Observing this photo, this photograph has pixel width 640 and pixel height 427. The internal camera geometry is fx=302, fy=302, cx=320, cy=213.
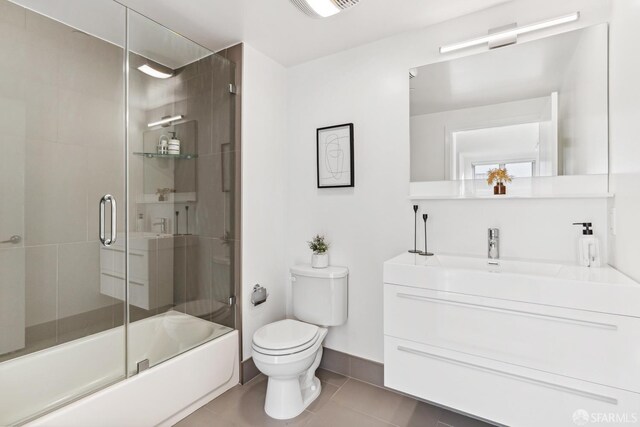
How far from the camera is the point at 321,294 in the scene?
2.13 metres

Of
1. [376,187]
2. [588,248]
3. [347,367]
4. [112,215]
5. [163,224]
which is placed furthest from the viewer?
[347,367]

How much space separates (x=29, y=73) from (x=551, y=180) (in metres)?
2.75

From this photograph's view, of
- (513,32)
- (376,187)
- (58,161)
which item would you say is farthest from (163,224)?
(513,32)

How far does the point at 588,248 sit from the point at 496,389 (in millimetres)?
831

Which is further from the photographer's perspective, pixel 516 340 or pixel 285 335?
pixel 285 335

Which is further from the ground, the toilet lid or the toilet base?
the toilet lid

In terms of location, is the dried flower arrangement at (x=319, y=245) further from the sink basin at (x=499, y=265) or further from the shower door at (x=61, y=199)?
the shower door at (x=61, y=199)

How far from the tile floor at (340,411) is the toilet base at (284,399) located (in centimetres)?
3

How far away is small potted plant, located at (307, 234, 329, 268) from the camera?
2215 millimetres

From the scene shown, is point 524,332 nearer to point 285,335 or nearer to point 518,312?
point 518,312

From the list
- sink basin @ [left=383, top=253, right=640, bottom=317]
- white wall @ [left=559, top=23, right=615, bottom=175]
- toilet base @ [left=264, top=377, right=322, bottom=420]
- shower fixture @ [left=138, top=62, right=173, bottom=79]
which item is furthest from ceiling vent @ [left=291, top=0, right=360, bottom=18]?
toilet base @ [left=264, top=377, right=322, bottom=420]

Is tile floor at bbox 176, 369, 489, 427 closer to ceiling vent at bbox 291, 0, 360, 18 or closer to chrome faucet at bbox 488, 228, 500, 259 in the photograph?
chrome faucet at bbox 488, 228, 500, 259

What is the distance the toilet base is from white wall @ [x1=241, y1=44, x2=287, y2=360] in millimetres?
431

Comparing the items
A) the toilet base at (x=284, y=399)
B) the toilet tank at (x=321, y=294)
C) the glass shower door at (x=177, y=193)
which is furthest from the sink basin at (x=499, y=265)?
the glass shower door at (x=177, y=193)
